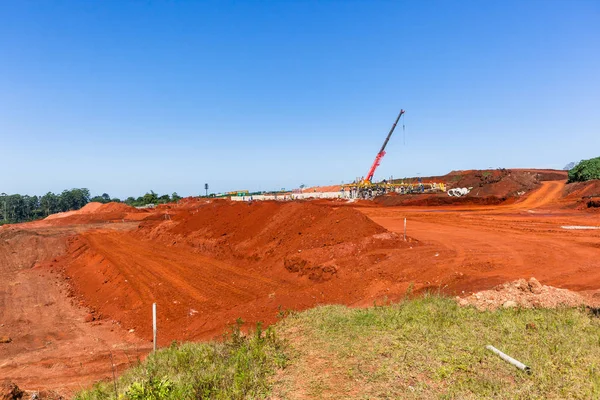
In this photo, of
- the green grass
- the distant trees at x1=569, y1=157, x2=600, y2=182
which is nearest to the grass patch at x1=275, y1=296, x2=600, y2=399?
the green grass

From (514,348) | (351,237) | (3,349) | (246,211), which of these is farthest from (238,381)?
(246,211)

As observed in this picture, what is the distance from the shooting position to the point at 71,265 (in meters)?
21.5

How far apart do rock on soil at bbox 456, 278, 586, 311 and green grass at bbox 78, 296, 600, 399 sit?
0.52 m

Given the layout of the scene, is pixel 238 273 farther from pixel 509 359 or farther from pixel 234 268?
pixel 509 359

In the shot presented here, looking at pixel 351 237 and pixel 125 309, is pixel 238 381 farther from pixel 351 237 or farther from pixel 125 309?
pixel 351 237

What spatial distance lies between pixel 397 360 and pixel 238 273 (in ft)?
37.6

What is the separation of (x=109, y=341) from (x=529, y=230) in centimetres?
1981

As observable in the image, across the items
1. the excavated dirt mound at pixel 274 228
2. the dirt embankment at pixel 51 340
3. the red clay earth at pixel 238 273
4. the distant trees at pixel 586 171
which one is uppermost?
the distant trees at pixel 586 171

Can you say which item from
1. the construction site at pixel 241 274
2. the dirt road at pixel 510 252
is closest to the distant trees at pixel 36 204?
the construction site at pixel 241 274

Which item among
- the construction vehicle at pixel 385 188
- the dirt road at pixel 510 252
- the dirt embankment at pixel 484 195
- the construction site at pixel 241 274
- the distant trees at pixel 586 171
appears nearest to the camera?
the construction site at pixel 241 274

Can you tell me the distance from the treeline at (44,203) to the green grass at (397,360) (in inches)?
2707

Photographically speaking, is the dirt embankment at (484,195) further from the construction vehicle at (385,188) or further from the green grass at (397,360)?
the green grass at (397,360)

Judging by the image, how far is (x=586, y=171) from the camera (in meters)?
38.3

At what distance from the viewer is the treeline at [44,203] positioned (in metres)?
74.4
